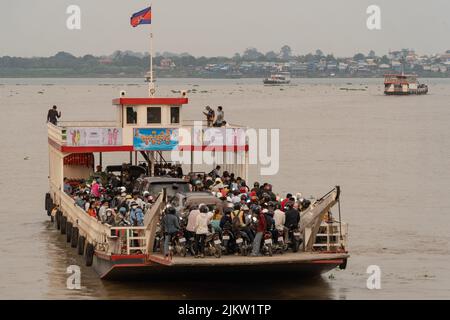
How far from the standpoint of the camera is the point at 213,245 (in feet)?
77.3


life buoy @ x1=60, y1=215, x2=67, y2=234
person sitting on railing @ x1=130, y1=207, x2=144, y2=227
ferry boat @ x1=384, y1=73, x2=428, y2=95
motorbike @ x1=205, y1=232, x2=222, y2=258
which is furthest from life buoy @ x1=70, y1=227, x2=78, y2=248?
ferry boat @ x1=384, y1=73, x2=428, y2=95

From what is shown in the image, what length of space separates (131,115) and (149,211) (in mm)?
9863

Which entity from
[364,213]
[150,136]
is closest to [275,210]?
[150,136]

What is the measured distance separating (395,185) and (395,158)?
656 inches

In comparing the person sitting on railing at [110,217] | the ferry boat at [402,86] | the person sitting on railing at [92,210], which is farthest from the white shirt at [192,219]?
the ferry boat at [402,86]

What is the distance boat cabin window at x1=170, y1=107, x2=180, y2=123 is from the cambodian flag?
3.37m

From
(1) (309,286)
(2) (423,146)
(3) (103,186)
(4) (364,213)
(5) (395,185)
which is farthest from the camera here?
(2) (423,146)

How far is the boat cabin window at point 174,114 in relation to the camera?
33344 mm

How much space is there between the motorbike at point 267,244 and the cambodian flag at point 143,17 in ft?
42.9

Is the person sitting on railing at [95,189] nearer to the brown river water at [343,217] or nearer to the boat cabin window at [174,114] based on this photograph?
the brown river water at [343,217]

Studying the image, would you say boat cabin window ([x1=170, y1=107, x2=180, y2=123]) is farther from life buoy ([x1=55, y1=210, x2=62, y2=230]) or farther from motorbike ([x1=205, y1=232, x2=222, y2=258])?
motorbike ([x1=205, y1=232, x2=222, y2=258])

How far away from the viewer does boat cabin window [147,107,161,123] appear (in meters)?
33.3
